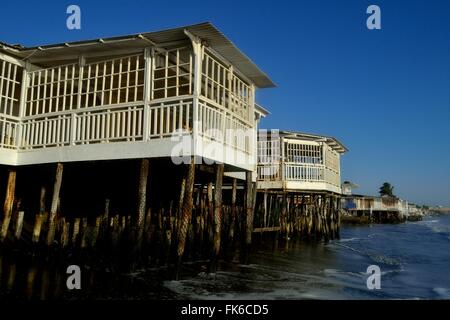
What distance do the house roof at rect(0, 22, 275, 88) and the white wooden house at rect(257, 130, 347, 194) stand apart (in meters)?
8.61

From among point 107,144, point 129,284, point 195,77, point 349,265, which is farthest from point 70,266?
point 349,265

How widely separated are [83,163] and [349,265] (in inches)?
427

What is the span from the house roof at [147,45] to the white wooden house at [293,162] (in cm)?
861

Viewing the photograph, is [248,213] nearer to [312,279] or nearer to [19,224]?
[312,279]

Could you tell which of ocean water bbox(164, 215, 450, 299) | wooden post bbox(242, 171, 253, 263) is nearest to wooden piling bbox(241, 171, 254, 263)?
wooden post bbox(242, 171, 253, 263)

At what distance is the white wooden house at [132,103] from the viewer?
37.7 ft

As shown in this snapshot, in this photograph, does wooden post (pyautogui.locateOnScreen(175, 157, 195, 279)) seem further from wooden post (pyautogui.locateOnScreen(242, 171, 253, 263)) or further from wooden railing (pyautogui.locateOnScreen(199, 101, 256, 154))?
wooden post (pyautogui.locateOnScreen(242, 171, 253, 263))

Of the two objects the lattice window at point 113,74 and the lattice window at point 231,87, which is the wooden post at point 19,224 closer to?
the lattice window at point 113,74

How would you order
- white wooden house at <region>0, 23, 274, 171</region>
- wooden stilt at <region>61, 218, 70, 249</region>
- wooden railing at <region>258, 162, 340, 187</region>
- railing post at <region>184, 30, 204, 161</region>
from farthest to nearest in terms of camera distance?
wooden railing at <region>258, 162, 340, 187</region>, wooden stilt at <region>61, 218, 70, 249</region>, white wooden house at <region>0, 23, 274, 171</region>, railing post at <region>184, 30, 204, 161</region>

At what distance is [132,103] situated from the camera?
475 inches

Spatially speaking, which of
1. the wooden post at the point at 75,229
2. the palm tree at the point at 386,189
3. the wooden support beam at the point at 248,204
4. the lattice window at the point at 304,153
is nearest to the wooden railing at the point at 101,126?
the wooden support beam at the point at 248,204

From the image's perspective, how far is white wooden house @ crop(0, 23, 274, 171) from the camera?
37.7 feet

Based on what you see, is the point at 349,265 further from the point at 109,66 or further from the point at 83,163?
the point at 109,66
